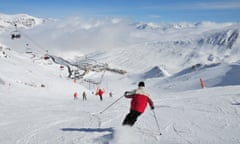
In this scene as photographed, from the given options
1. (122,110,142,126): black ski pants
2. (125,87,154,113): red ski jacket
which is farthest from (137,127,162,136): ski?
(125,87,154,113): red ski jacket

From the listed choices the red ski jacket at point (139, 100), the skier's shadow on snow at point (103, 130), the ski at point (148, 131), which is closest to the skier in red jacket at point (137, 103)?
the red ski jacket at point (139, 100)

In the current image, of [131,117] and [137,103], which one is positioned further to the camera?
[131,117]

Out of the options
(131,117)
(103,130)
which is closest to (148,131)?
(131,117)

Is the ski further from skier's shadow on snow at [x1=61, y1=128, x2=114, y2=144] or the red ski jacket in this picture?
skier's shadow on snow at [x1=61, y1=128, x2=114, y2=144]

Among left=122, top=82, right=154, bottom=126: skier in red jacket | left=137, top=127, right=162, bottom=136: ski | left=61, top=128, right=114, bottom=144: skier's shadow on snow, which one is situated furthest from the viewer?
left=137, top=127, right=162, bottom=136: ski

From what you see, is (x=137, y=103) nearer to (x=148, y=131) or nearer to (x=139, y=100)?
(x=139, y=100)

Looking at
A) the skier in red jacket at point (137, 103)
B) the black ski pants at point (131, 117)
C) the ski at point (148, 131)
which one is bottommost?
the ski at point (148, 131)

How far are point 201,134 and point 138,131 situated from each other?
1.94 meters

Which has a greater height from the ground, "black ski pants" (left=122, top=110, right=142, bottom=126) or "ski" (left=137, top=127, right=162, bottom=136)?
"black ski pants" (left=122, top=110, right=142, bottom=126)

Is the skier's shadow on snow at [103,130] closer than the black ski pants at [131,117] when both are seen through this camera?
Yes

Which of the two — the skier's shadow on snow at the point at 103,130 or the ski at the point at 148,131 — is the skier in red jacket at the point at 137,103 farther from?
the skier's shadow on snow at the point at 103,130

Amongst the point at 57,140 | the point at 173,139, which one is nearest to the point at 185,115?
the point at 173,139

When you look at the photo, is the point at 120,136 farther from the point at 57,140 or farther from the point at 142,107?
the point at 57,140

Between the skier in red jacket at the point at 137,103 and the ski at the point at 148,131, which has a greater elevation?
the skier in red jacket at the point at 137,103
